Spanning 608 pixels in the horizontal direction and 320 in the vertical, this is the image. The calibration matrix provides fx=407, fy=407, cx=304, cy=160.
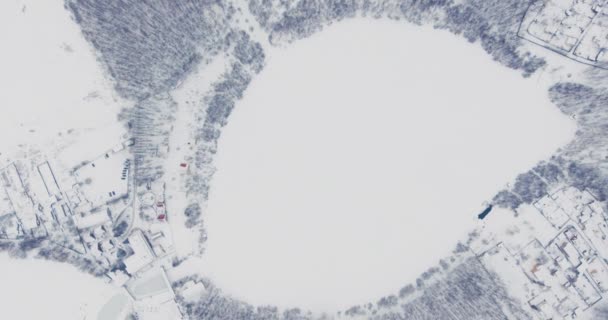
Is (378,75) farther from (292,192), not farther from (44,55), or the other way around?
(44,55)

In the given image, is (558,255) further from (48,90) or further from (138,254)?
(48,90)

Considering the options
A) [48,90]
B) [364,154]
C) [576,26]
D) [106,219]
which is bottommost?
[576,26]

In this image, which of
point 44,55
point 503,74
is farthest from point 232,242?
point 503,74

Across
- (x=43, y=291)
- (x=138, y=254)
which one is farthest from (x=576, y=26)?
(x=43, y=291)

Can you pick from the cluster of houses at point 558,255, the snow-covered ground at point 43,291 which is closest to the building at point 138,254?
the snow-covered ground at point 43,291

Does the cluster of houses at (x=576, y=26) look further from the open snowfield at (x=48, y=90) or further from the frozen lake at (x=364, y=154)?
the open snowfield at (x=48, y=90)

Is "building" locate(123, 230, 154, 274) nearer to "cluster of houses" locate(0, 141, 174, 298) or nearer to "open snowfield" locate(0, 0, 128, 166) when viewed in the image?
"cluster of houses" locate(0, 141, 174, 298)
